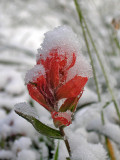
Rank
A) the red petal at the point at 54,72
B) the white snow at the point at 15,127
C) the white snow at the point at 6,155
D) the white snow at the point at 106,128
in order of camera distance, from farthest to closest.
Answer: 1. the white snow at the point at 15,127
2. the white snow at the point at 6,155
3. the white snow at the point at 106,128
4. the red petal at the point at 54,72

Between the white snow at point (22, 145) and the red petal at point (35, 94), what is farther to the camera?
the white snow at point (22, 145)

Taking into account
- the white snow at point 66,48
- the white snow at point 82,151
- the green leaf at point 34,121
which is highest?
the white snow at point 66,48

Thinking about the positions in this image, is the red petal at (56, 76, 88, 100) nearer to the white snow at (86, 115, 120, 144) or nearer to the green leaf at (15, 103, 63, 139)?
the green leaf at (15, 103, 63, 139)

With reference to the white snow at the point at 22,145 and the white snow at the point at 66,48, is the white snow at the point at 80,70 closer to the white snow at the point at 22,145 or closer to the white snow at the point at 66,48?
the white snow at the point at 66,48

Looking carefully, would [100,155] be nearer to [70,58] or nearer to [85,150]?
[85,150]

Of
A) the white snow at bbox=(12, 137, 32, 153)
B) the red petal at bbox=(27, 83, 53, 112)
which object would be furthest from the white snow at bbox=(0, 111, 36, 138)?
the red petal at bbox=(27, 83, 53, 112)

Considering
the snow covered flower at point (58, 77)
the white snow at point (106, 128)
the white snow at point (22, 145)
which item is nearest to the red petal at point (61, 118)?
the snow covered flower at point (58, 77)

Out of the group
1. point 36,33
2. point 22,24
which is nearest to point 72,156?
point 36,33
